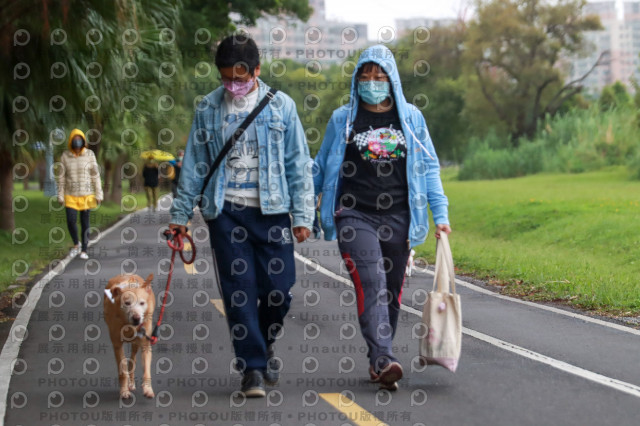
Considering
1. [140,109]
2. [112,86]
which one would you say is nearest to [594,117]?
[140,109]

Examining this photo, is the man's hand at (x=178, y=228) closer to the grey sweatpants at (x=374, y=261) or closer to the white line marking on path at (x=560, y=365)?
the grey sweatpants at (x=374, y=261)

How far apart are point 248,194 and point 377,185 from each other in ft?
2.87

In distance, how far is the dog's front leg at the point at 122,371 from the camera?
6.28 m

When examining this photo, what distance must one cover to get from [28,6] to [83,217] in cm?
653

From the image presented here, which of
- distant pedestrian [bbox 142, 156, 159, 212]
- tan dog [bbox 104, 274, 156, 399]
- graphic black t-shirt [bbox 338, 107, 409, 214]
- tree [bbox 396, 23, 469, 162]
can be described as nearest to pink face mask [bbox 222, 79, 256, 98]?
graphic black t-shirt [bbox 338, 107, 409, 214]

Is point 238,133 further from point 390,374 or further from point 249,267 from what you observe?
point 390,374

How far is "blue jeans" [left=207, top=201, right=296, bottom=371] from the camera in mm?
6410

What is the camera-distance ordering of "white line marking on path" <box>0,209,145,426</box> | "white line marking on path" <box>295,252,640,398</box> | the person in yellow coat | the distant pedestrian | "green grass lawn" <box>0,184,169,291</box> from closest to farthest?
"white line marking on path" <box>295,252,640,398</box>
"white line marking on path" <box>0,209,145,426</box>
"green grass lawn" <box>0,184,169,291</box>
the person in yellow coat
the distant pedestrian

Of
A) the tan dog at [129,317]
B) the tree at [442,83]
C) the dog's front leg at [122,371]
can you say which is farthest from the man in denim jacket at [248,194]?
the tree at [442,83]

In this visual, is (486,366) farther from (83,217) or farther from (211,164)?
(83,217)

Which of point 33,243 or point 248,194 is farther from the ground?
point 248,194

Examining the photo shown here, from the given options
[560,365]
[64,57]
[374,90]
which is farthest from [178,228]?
[64,57]

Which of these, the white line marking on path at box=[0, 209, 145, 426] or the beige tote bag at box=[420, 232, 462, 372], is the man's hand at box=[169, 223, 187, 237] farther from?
the beige tote bag at box=[420, 232, 462, 372]

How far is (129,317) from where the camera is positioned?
20.0ft
